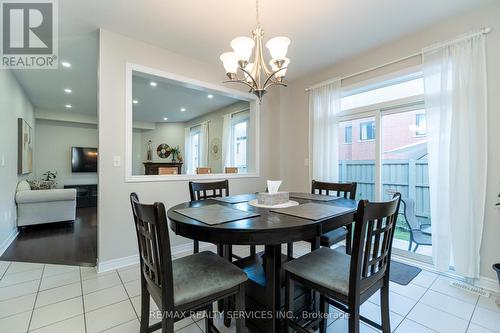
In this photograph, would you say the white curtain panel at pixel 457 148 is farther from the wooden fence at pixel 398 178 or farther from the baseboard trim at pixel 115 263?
the baseboard trim at pixel 115 263

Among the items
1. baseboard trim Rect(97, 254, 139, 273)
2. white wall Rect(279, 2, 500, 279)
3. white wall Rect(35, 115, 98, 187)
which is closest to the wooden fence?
white wall Rect(279, 2, 500, 279)

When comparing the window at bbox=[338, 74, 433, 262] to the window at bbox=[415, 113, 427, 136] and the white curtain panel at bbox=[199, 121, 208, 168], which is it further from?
the white curtain panel at bbox=[199, 121, 208, 168]

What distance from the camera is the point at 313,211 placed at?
151 centimetres

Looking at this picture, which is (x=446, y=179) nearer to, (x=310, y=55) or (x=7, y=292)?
(x=310, y=55)

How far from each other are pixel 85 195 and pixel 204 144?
378 centimetres

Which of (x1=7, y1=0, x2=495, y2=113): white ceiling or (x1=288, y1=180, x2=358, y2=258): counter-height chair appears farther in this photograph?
(x1=7, y1=0, x2=495, y2=113): white ceiling

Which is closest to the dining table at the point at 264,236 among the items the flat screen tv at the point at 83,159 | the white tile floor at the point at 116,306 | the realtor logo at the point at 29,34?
the white tile floor at the point at 116,306

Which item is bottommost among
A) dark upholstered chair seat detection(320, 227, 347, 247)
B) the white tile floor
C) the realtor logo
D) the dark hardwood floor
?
the dark hardwood floor

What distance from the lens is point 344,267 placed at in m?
1.35

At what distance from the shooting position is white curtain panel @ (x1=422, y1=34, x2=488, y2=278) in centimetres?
210

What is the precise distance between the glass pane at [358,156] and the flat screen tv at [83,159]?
7.19 meters

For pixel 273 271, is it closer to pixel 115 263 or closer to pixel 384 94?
pixel 115 263

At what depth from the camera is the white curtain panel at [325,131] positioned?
3.24 metres

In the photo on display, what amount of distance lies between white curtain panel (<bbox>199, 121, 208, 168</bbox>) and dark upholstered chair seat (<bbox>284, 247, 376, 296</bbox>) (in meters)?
5.27
